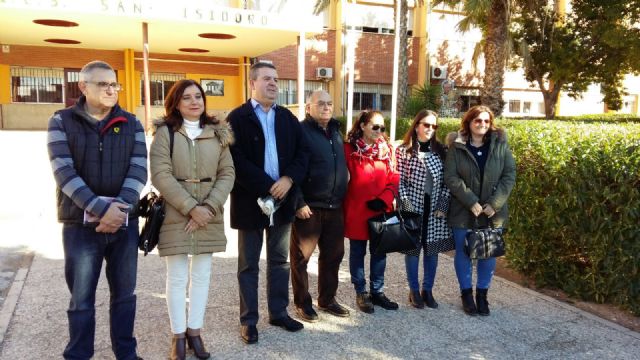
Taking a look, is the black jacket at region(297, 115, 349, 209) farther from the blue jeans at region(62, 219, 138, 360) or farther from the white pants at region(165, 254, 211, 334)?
the blue jeans at region(62, 219, 138, 360)

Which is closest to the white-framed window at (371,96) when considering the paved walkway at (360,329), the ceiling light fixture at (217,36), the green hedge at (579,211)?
the ceiling light fixture at (217,36)

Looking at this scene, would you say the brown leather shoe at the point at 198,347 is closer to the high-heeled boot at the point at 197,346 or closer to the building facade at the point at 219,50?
the high-heeled boot at the point at 197,346

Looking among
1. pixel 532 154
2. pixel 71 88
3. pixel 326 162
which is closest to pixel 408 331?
pixel 326 162

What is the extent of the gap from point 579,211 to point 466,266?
108 cm

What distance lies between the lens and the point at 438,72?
2719 cm

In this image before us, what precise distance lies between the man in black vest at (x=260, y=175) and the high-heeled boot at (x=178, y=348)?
47 cm

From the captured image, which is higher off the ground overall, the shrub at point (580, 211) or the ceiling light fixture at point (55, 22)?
the ceiling light fixture at point (55, 22)

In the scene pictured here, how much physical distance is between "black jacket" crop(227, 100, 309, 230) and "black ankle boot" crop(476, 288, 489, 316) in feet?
5.85

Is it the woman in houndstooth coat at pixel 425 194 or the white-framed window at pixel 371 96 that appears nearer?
the woman in houndstooth coat at pixel 425 194

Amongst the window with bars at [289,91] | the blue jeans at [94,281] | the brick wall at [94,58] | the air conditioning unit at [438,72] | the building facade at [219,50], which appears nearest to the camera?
the blue jeans at [94,281]

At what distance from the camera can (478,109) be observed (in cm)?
431

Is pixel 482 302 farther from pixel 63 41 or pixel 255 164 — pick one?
pixel 63 41

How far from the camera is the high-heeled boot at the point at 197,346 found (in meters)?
3.46

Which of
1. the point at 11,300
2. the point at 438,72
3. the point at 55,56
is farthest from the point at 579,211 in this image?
the point at 438,72
